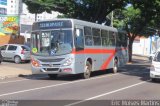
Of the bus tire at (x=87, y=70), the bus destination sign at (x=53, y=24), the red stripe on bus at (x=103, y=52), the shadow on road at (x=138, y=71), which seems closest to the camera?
the bus destination sign at (x=53, y=24)

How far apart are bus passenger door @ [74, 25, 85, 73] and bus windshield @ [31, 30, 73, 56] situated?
1.51 feet

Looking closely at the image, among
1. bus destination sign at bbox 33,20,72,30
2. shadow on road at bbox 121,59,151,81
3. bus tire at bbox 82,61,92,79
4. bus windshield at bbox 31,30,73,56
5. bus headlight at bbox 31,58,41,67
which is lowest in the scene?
shadow on road at bbox 121,59,151,81

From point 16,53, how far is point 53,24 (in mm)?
14565

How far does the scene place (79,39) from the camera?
69.3ft

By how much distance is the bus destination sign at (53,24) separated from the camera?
20.7 meters

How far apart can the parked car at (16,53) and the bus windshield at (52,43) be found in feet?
45.8

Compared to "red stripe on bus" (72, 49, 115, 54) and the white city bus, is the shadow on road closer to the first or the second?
"red stripe on bus" (72, 49, 115, 54)

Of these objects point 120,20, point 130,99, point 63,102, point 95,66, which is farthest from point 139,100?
point 120,20

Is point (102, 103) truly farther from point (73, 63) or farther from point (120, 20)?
point (120, 20)

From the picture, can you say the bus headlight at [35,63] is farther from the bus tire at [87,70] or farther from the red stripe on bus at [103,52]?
the bus tire at [87,70]

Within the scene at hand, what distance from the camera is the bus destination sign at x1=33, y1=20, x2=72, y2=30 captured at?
2065 cm

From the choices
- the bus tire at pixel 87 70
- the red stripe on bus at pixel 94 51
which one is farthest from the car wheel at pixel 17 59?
the bus tire at pixel 87 70

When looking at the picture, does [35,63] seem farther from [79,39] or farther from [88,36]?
[88,36]

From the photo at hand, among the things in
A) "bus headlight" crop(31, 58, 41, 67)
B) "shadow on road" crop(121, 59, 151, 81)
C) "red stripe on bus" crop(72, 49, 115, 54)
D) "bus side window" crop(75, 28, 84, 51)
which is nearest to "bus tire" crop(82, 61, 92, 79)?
"red stripe on bus" crop(72, 49, 115, 54)
